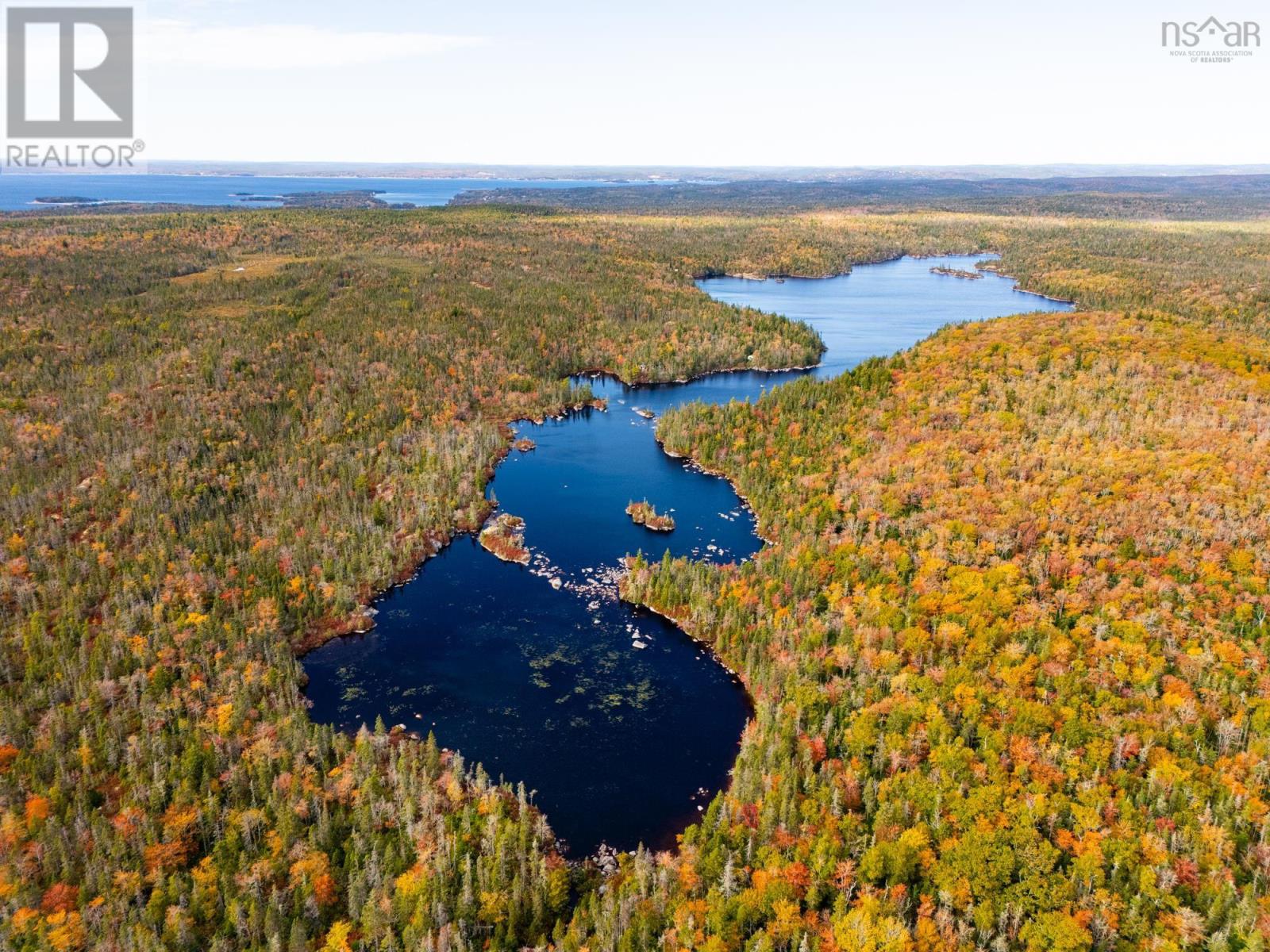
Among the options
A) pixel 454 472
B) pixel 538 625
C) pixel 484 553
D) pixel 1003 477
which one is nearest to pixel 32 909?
pixel 538 625

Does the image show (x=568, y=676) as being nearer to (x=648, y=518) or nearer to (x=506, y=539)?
(x=506, y=539)

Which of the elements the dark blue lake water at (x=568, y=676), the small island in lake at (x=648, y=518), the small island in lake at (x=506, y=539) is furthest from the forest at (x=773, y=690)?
the small island in lake at (x=648, y=518)

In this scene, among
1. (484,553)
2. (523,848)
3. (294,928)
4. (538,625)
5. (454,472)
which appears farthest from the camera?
(454,472)

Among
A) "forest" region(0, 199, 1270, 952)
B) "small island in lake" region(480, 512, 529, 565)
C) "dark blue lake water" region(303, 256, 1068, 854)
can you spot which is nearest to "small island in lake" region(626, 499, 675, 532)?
"dark blue lake water" region(303, 256, 1068, 854)

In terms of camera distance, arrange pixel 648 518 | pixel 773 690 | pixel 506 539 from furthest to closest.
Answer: pixel 648 518, pixel 506 539, pixel 773 690

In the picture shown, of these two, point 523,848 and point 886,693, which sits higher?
point 886,693

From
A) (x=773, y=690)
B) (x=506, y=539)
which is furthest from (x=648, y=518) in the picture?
(x=773, y=690)

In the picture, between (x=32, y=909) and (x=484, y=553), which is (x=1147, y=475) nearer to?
(x=484, y=553)
